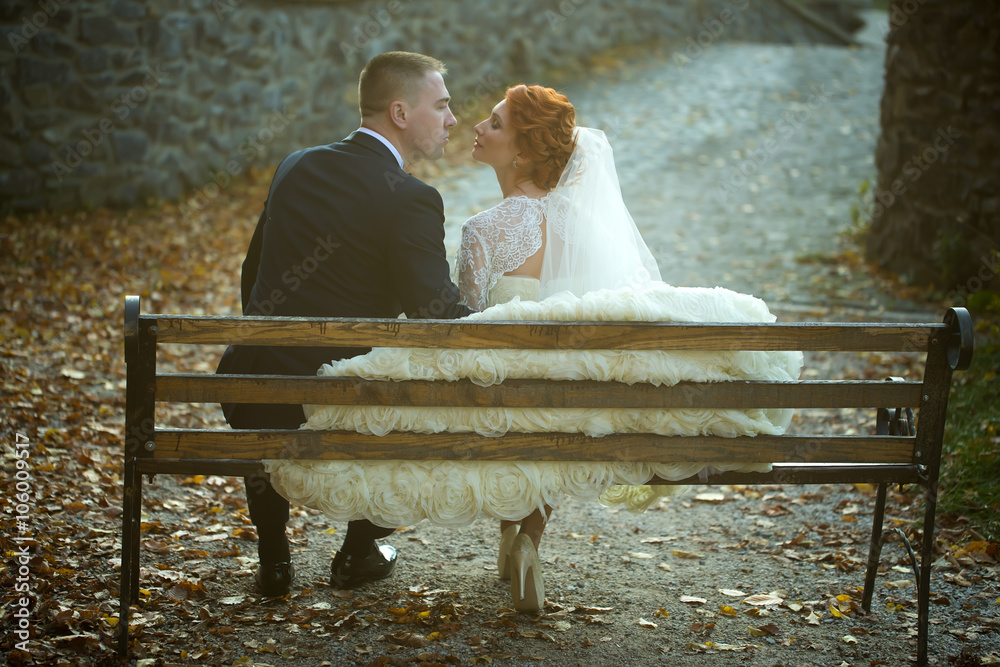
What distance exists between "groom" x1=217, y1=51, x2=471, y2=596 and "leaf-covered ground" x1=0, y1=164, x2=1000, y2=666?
1.29 ft

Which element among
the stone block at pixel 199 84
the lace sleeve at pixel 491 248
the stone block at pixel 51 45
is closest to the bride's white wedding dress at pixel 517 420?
the lace sleeve at pixel 491 248

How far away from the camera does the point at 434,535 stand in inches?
161

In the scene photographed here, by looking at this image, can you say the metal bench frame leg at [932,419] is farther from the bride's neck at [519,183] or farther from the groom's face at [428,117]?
the groom's face at [428,117]

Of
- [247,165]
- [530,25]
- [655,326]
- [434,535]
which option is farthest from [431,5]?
[655,326]

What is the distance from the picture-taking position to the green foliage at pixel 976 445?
401cm

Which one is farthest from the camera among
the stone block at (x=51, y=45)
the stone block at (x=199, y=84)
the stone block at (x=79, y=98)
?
the stone block at (x=199, y=84)

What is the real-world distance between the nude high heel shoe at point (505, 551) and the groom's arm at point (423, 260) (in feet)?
3.22

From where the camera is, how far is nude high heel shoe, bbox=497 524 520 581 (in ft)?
11.4

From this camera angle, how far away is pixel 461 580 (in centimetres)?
358

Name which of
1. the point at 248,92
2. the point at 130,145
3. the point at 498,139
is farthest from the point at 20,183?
the point at 498,139

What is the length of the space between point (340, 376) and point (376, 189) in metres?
0.70

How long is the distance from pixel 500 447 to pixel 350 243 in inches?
35.6

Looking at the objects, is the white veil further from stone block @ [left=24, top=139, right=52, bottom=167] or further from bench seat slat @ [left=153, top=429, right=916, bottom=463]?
stone block @ [left=24, top=139, right=52, bottom=167]

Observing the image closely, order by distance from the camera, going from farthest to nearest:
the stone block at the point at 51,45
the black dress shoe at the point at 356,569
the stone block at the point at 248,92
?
the stone block at the point at 248,92
the stone block at the point at 51,45
the black dress shoe at the point at 356,569
